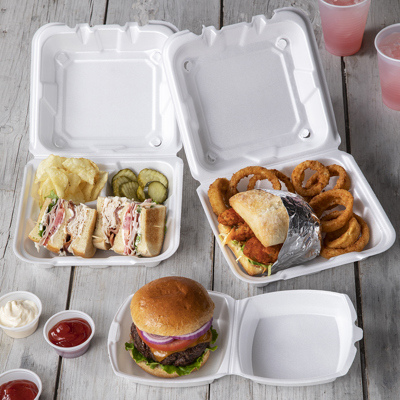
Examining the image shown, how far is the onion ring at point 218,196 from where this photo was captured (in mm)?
2199

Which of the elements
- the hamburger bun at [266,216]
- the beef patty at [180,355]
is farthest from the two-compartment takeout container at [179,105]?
the beef patty at [180,355]

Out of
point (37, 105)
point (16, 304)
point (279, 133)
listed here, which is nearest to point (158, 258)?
point (16, 304)

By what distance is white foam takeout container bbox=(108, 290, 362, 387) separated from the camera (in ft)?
6.12

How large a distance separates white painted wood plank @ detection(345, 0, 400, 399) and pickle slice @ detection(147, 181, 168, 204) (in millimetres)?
976

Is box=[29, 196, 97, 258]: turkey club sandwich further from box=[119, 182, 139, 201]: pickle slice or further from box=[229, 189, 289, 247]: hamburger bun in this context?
box=[229, 189, 289, 247]: hamburger bun

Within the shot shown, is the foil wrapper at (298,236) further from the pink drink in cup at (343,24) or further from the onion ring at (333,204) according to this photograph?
the pink drink in cup at (343,24)

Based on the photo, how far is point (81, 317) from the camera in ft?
6.63

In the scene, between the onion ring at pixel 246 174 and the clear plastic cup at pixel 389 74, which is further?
the clear plastic cup at pixel 389 74

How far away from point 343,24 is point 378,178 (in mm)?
856

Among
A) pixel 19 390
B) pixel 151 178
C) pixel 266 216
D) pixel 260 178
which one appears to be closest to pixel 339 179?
pixel 260 178

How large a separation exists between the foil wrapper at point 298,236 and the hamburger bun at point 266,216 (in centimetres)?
3

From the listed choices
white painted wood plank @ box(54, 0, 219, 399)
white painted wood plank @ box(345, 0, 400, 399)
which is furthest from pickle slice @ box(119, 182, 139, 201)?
white painted wood plank @ box(345, 0, 400, 399)

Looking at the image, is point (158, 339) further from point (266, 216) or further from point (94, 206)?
point (94, 206)

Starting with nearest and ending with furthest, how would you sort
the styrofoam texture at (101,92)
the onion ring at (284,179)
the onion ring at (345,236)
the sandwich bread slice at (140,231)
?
the onion ring at (345,236)
the sandwich bread slice at (140,231)
the onion ring at (284,179)
the styrofoam texture at (101,92)
